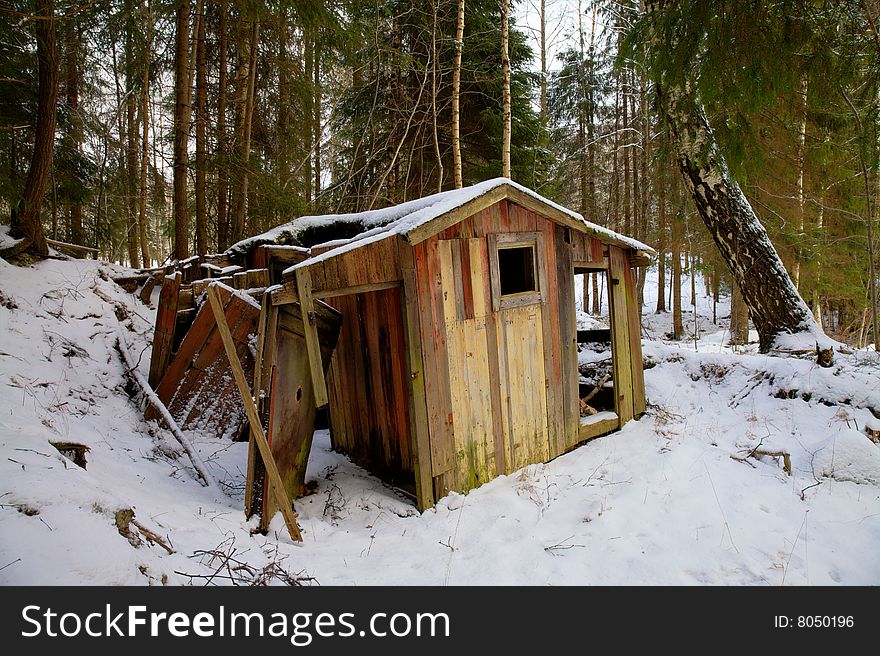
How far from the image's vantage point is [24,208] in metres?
7.59

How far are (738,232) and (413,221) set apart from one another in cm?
557

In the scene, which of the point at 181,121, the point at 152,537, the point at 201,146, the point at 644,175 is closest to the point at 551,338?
the point at 152,537

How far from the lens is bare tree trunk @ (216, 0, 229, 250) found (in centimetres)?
989

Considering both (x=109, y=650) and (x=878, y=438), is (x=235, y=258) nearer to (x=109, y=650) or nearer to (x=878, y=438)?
(x=109, y=650)

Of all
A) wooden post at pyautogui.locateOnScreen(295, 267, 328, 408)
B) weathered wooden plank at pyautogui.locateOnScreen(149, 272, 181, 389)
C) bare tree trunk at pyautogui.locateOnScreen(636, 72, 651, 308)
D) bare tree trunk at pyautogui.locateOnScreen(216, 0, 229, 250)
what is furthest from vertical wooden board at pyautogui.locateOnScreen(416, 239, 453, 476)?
bare tree trunk at pyautogui.locateOnScreen(636, 72, 651, 308)

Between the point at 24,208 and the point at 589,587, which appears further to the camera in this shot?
the point at 24,208

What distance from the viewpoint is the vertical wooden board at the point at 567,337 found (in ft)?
19.2

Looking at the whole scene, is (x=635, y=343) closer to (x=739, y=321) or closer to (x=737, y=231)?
(x=737, y=231)

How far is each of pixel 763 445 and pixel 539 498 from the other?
9.61ft

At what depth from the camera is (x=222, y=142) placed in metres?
10.1

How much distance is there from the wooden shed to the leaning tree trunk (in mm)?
1859

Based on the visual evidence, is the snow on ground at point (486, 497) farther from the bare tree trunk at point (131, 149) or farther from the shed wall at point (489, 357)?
the bare tree trunk at point (131, 149)

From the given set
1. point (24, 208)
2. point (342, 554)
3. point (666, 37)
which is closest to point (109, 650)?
point (342, 554)

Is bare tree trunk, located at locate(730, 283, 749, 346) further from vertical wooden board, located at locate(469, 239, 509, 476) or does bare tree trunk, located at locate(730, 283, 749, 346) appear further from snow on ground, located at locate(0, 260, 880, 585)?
vertical wooden board, located at locate(469, 239, 509, 476)
